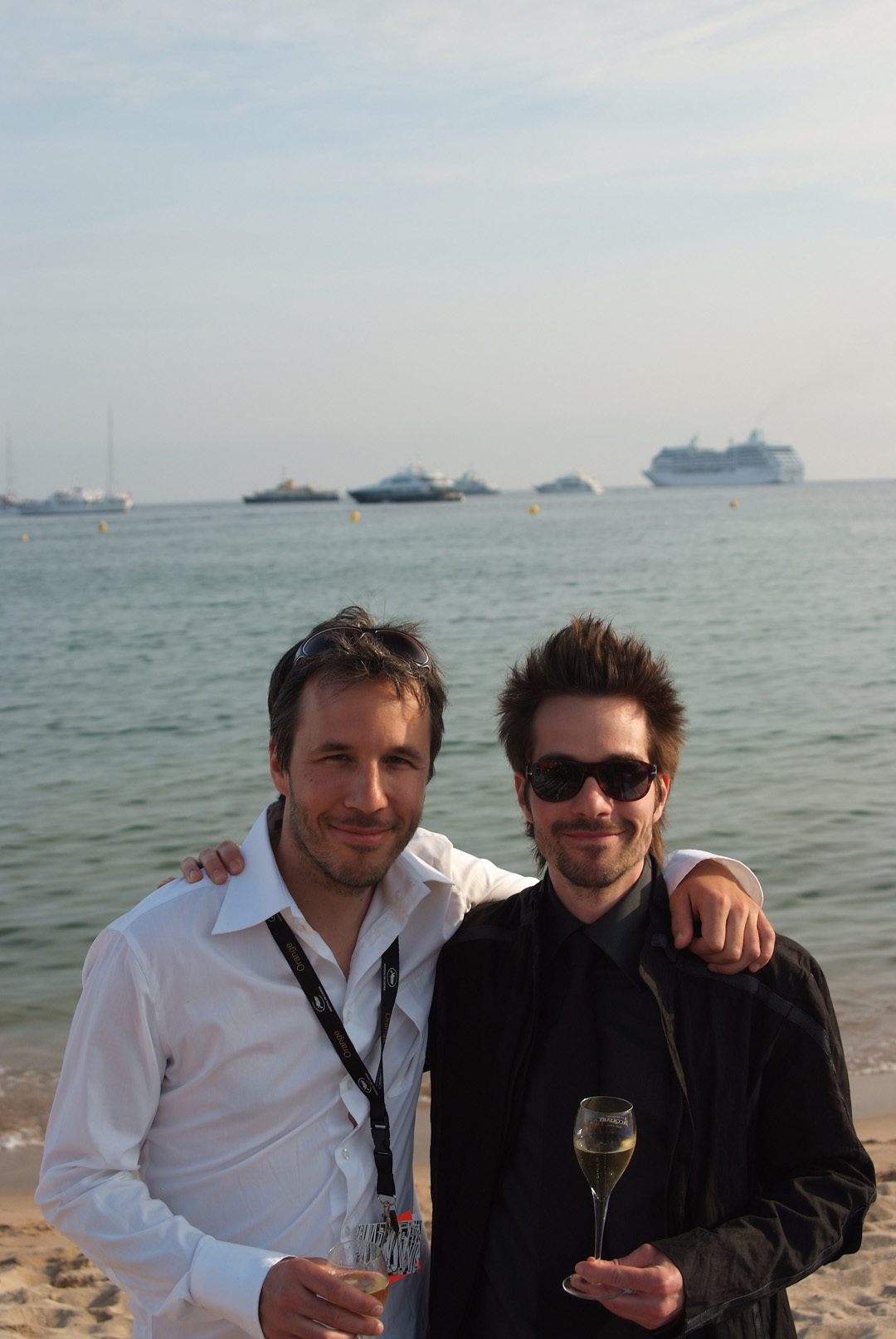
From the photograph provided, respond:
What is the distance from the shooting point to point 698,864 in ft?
8.38

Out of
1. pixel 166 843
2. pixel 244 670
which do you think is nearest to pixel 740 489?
pixel 244 670

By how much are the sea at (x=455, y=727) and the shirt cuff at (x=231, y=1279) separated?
148 inches

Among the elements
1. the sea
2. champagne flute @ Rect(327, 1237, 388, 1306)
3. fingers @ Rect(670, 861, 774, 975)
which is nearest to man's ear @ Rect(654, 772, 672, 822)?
fingers @ Rect(670, 861, 774, 975)

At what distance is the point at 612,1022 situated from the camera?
93.2 inches

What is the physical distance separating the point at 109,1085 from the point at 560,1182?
0.87 metres

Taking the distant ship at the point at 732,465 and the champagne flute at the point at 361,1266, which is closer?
the champagne flute at the point at 361,1266

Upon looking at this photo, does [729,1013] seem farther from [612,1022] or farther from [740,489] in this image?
[740,489]

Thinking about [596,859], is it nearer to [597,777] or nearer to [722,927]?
[597,777]

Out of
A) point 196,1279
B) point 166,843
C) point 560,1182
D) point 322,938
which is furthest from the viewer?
point 166,843

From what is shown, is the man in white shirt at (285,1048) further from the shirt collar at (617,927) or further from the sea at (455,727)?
the sea at (455,727)

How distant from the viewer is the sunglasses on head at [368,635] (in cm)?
259

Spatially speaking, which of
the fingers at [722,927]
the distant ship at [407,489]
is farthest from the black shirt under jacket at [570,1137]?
the distant ship at [407,489]

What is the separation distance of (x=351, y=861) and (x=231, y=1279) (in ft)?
2.57

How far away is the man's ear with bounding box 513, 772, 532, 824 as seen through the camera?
263 centimetres
